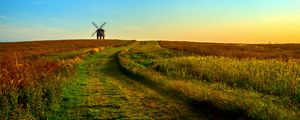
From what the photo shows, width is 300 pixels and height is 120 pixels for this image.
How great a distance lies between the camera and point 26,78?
47.1 feet

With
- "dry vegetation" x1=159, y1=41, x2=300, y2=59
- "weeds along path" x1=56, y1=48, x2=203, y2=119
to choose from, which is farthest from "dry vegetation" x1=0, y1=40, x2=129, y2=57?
"weeds along path" x1=56, y1=48, x2=203, y2=119

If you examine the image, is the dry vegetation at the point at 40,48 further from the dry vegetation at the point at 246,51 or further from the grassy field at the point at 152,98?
the grassy field at the point at 152,98

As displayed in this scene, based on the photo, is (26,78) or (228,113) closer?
(228,113)

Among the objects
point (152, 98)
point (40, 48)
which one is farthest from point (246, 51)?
point (152, 98)

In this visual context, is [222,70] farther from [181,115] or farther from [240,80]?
[181,115]

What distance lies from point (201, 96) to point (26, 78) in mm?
5917

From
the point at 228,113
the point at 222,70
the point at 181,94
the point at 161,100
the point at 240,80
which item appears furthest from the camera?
the point at 222,70

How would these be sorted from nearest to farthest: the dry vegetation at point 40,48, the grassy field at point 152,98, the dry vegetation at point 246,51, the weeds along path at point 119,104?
the grassy field at point 152,98, the weeds along path at point 119,104, the dry vegetation at point 246,51, the dry vegetation at point 40,48

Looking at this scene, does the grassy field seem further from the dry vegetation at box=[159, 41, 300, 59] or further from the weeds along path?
the dry vegetation at box=[159, 41, 300, 59]

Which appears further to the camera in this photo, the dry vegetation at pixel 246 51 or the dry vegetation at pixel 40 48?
the dry vegetation at pixel 40 48

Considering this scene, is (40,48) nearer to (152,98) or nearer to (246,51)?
(246,51)

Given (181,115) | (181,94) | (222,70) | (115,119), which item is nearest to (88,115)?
(115,119)

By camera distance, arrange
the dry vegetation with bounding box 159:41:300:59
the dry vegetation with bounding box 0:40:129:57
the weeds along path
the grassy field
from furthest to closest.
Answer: the dry vegetation with bounding box 0:40:129:57 → the dry vegetation with bounding box 159:41:300:59 → the weeds along path → the grassy field

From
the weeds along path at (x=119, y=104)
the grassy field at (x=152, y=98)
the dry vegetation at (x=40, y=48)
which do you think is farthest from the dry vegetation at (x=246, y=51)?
the weeds along path at (x=119, y=104)
